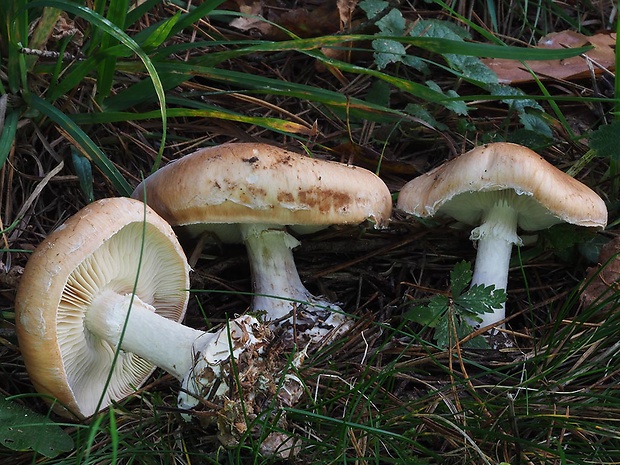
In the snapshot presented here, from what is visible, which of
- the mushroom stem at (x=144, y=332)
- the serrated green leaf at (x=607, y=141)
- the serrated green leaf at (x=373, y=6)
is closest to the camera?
the mushroom stem at (x=144, y=332)

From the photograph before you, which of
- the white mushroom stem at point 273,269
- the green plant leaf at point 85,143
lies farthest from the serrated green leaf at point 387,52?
the green plant leaf at point 85,143

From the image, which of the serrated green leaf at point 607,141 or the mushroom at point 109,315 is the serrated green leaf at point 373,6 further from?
the mushroom at point 109,315

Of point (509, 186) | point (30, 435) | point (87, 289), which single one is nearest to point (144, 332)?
point (87, 289)

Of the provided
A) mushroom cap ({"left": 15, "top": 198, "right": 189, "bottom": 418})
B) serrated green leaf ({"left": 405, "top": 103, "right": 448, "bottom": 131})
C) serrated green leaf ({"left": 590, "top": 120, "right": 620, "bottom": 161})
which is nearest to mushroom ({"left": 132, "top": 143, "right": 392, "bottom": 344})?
mushroom cap ({"left": 15, "top": 198, "right": 189, "bottom": 418})

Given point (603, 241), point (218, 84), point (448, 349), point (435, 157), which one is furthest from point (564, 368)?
point (218, 84)

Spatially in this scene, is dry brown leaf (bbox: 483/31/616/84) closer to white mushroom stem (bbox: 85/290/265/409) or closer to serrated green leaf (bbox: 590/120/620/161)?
serrated green leaf (bbox: 590/120/620/161)

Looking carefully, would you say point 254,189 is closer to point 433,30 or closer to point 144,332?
point 144,332

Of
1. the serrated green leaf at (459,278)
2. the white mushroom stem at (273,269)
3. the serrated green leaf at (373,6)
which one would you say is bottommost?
the white mushroom stem at (273,269)
